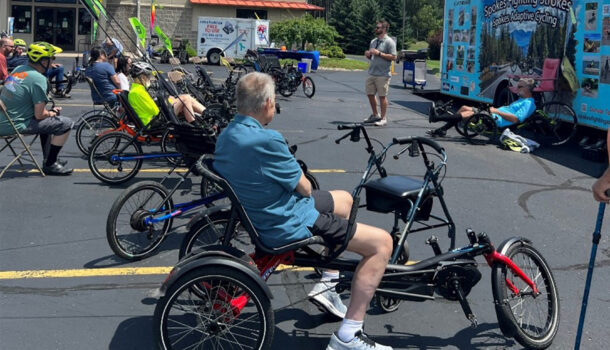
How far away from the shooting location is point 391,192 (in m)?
4.51

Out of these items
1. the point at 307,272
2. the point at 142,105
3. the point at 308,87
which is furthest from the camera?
the point at 308,87

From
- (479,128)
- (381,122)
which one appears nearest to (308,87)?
(381,122)

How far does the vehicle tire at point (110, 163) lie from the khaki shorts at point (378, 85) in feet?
20.6

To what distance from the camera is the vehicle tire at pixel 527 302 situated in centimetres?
409

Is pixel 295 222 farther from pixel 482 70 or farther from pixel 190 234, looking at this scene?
pixel 482 70

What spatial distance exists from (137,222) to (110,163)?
280 centimetres

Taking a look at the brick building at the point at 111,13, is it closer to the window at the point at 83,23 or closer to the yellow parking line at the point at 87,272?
the window at the point at 83,23

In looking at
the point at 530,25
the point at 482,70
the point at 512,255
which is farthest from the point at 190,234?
the point at 482,70

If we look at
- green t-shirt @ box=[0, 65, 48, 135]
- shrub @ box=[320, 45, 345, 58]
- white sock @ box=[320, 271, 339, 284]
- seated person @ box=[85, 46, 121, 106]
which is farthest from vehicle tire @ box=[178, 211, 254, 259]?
shrub @ box=[320, 45, 345, 58]

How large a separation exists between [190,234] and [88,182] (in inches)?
157

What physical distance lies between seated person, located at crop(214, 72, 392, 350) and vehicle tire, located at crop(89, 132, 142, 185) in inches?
171

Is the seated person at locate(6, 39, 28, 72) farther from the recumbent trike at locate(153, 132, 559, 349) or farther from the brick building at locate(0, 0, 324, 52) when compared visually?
the brick building at locate(0, 0, 324, 52)

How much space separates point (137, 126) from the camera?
867 centimetres

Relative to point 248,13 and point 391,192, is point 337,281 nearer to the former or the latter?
point 391,192
